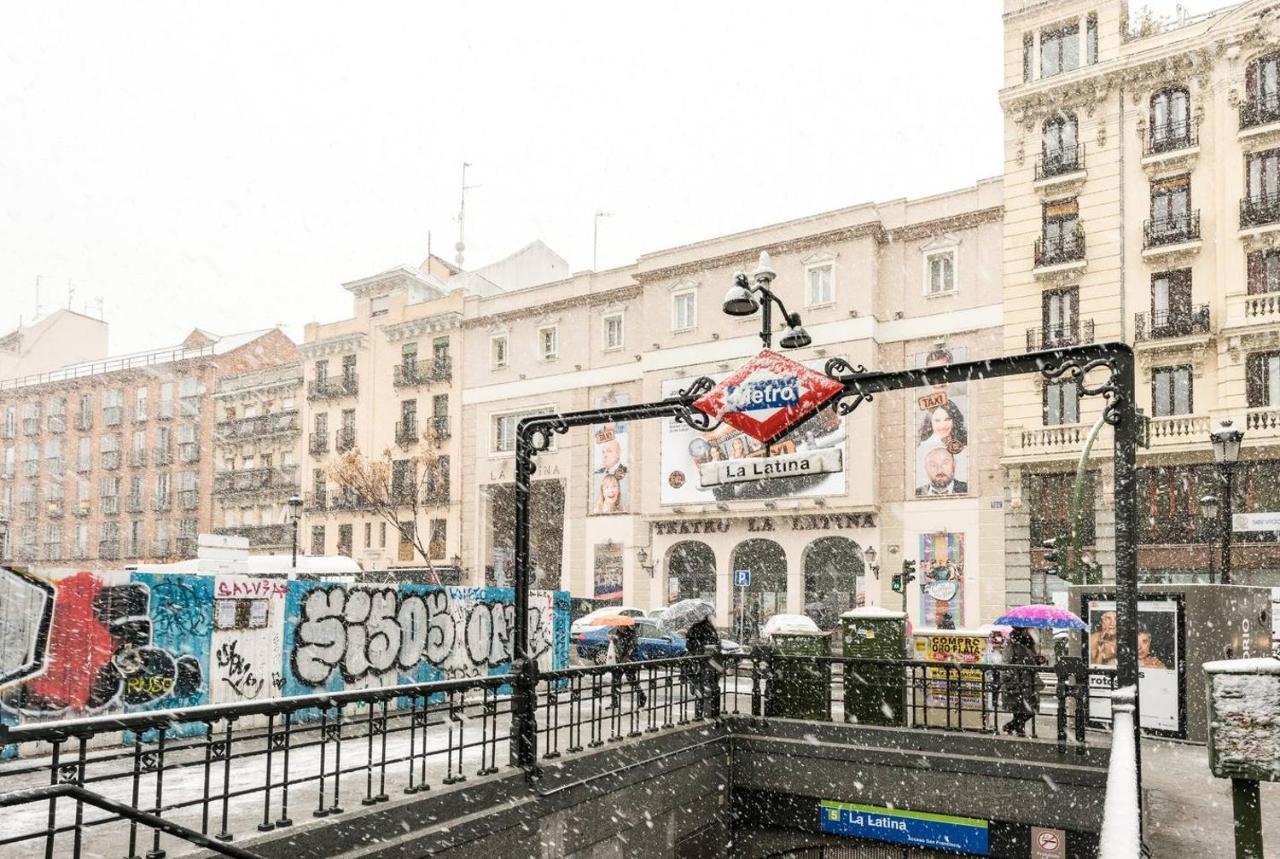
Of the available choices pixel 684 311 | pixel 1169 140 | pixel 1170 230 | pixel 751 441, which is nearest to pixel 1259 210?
pixel 1170 230

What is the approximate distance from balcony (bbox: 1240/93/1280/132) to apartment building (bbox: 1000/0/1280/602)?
0.04 meters

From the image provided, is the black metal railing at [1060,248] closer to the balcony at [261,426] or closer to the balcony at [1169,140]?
the balcony at [1169,140]

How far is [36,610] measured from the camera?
11125 millimetres

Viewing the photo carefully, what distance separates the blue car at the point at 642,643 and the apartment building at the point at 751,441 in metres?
9.42

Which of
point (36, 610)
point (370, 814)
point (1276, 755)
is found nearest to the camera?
point (1276, 755)

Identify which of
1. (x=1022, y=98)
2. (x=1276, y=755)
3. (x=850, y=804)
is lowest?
(x=850, y=804)

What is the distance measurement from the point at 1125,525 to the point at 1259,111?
2622cm

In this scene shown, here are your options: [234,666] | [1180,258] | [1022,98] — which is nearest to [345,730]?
[234,666]

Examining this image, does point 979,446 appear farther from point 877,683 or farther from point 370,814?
point 370,814

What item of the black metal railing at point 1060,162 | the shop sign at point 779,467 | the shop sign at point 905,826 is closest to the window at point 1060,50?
the black metal railing at point 1060,162

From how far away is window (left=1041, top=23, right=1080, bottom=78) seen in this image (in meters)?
31.0

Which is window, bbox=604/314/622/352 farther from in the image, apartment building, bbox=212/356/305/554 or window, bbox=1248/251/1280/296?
window, bbox=1248/251/1280/296

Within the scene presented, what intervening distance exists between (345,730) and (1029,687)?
830 cm

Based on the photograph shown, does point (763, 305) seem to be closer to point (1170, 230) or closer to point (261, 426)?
point (1170, 230)
